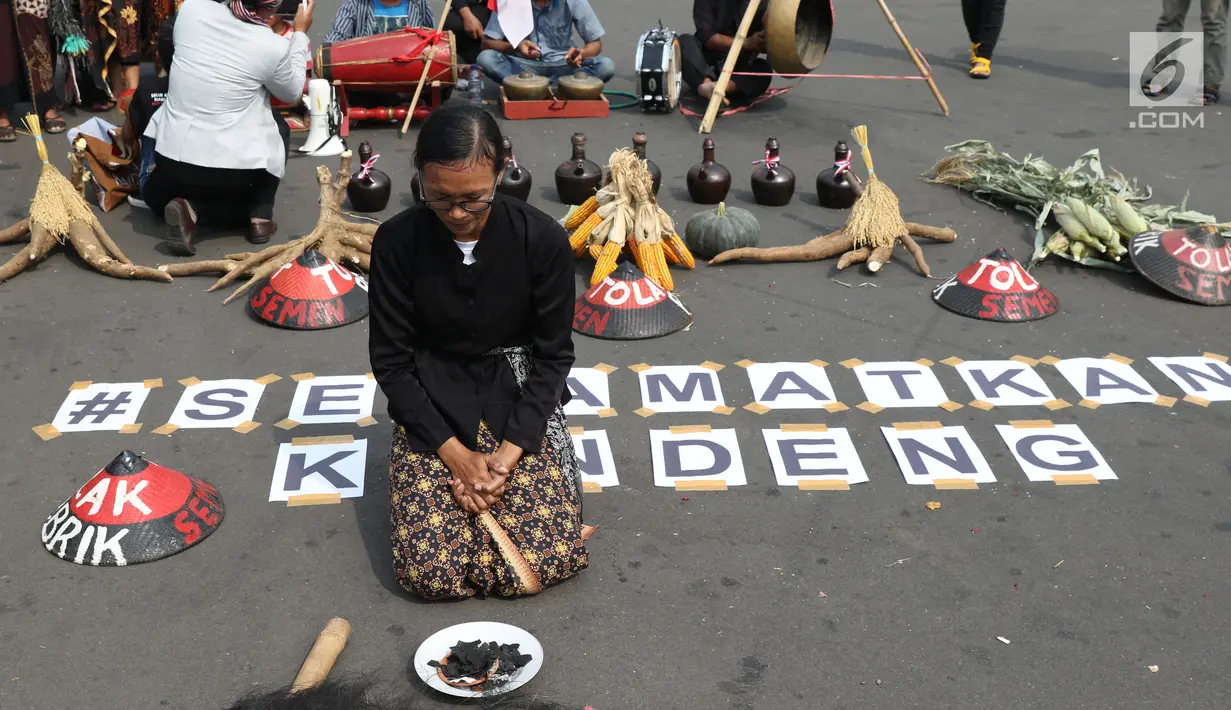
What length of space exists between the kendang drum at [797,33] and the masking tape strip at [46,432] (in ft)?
17.5

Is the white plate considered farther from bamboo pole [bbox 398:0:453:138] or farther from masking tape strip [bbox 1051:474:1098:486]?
bamboo pole [bbox 398:0:453:138]

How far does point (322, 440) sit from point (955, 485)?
6.95 ft

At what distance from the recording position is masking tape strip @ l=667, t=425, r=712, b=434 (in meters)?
4.28

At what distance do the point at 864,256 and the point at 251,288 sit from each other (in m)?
2.81

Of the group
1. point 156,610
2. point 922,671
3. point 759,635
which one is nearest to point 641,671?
point 759,635

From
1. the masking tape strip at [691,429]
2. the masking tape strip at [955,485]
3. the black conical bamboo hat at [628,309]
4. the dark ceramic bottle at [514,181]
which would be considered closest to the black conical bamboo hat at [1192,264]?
the masking tape strip at [955,485]

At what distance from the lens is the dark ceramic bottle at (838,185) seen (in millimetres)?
6340

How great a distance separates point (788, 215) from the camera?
21.5 feet

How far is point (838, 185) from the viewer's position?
6496 mm

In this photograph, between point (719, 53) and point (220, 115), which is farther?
point (719, 53)

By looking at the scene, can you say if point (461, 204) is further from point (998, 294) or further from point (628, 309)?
point (998, 294)

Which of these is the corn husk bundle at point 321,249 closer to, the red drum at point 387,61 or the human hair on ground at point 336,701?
the red drum at point 387,61

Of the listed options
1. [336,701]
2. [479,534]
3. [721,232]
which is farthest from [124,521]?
[721,232]

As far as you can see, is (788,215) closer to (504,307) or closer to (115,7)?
(504,307)
